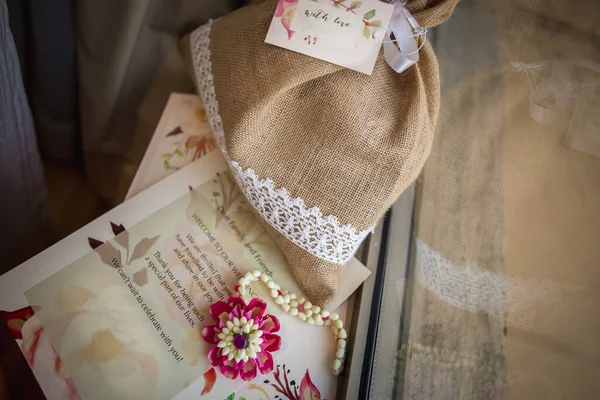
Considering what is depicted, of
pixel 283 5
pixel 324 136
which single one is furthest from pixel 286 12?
pixel 324 136

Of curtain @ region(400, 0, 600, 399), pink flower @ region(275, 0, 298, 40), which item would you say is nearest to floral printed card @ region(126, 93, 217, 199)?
pink flower @ region(275, 0, 298, 40)

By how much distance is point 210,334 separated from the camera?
0.47 meters

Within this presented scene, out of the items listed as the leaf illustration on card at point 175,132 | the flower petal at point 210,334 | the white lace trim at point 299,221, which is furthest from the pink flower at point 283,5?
the flower petal at point 210,334

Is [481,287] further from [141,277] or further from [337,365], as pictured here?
[141,277]

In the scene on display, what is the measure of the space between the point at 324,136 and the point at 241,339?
0.77 feet

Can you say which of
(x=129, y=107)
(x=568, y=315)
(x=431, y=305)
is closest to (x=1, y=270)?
(x=129, y=107)

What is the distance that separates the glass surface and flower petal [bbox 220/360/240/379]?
0.15 m

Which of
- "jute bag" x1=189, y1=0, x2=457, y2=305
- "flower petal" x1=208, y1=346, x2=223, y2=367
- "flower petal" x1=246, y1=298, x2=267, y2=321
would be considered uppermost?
"jute bag" x1=189, y1=0, x2=457, y2=305

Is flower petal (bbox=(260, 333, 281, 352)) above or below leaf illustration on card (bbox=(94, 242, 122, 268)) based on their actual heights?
below

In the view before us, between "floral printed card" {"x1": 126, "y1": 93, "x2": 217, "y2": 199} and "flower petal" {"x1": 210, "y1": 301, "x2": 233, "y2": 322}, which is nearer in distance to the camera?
"flower petal" {"x1": 210, "y1": 301, "x2": 233, "y2": 322}

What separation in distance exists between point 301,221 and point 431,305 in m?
0.18

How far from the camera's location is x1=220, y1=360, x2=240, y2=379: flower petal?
0.47 metres

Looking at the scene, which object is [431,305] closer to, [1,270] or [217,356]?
[217,356]

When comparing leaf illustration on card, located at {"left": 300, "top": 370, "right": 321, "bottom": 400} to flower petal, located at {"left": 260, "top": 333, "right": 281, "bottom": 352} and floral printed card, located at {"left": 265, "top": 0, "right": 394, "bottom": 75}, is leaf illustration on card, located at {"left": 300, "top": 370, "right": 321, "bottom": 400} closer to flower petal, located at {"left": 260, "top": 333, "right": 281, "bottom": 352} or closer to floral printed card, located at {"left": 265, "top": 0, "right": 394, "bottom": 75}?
flower petal, located at {"left": 260, "top": 333, "right": 281, "bottom": 352}
